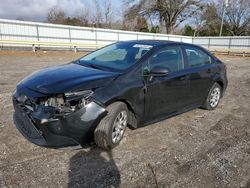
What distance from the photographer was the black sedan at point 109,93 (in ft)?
9.27

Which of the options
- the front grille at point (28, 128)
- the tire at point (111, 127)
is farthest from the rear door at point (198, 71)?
the front grille at point (28, 128)

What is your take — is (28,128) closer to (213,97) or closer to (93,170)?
(93,170)

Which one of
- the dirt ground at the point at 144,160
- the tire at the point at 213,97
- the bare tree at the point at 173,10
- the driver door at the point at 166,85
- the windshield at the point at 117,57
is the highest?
the bare tree at the point at 173,10

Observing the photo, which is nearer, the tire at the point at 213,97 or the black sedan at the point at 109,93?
the black sedan at the point at 109,93

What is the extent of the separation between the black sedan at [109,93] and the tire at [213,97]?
0.38m

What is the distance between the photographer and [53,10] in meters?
47.1

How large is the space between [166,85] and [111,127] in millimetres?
1305

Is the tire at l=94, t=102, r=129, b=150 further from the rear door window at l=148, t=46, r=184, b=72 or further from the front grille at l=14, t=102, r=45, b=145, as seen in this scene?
the rear door window at l=148, t=46, r=184, b=72

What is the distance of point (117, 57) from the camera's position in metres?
4.04

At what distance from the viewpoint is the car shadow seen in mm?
2619

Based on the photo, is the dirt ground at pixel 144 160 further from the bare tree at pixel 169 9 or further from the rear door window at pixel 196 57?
the bare tree at pixel 169 9

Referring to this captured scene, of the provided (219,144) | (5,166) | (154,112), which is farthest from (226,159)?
(5,166)

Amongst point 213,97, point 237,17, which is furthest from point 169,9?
point 213,97

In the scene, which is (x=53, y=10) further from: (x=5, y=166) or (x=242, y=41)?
(x=5, y=166)
